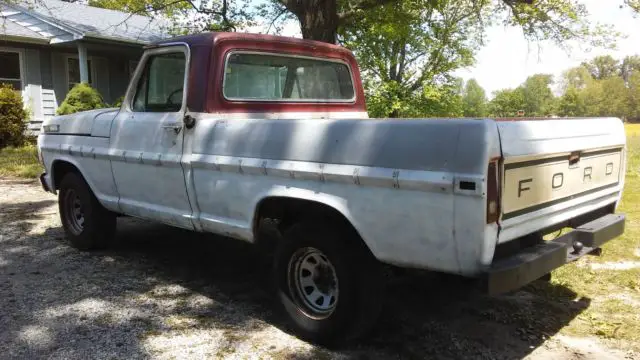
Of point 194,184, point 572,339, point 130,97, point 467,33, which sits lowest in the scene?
point 572,339

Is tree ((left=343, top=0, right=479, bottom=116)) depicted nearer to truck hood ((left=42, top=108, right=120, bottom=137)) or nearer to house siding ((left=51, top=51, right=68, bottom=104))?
house siding ((left=51, top=51, right=68, bottom=104))

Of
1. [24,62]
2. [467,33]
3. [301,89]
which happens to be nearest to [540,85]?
[467,33]

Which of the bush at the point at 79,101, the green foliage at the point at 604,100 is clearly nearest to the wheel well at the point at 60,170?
the bush at the point at 79,101

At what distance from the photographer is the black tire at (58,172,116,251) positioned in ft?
17.5

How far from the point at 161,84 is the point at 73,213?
202 centimetres

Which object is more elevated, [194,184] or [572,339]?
[194,184]

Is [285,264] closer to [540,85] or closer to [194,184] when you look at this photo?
[194,184]

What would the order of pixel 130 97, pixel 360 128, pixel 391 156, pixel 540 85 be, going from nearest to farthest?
pixel 391 156, pixel 360 128, pixel 130 97, pixel 540 85

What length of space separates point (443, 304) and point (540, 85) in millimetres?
97077

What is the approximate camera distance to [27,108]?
15.8 metres

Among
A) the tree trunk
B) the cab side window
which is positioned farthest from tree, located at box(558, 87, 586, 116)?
the cab side window

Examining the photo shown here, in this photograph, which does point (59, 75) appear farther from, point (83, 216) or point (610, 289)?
point (610, 289)

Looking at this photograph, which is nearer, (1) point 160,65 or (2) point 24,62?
(1) point 160,65

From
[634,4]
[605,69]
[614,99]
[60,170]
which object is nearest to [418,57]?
[634,4]
